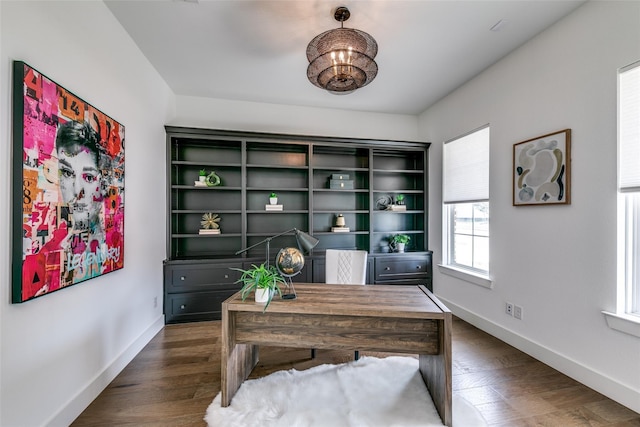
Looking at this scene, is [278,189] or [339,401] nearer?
[339,401]

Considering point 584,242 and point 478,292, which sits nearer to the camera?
point 584,242

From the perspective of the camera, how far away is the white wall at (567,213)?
1833mm

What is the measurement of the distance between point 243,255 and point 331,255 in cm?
126

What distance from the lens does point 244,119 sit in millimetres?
3676

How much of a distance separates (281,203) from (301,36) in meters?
2.07

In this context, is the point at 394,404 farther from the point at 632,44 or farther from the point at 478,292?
the point at 632,44

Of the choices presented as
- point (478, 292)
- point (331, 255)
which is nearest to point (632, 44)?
point (478, 292)

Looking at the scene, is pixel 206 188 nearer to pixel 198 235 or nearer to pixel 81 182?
pixel 198 235

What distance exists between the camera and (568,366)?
209cm

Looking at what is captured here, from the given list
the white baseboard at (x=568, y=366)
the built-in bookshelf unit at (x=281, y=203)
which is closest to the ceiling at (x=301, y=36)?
the built-in bookshelf unit at (x=281, y=203)

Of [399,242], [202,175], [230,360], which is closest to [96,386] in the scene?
[230,360]

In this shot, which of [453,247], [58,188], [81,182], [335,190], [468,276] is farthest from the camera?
[335,190]

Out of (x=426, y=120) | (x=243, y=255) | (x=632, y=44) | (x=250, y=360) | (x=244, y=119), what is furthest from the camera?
(x=426, y=120)

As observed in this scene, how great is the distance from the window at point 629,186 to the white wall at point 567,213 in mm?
43
